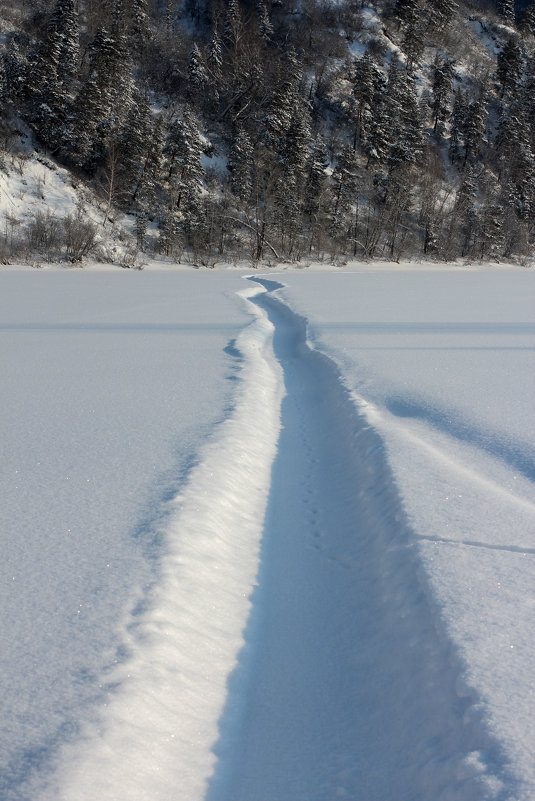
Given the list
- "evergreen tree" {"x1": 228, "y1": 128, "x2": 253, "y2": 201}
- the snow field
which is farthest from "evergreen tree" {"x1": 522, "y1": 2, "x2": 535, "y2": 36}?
the snow field

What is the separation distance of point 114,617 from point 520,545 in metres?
2.14

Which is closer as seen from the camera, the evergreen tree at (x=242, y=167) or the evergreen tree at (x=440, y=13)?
the evergreen tree at (x=242, y=167)

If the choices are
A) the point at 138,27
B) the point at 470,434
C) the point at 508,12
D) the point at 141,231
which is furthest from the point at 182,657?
the point at 508,12

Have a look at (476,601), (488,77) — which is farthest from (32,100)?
(488,77)

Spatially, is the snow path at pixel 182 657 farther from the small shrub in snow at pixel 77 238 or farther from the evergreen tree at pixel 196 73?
the evergreen tree at pixel 196 73

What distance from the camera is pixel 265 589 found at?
9.33ft

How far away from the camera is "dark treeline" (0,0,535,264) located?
3612 cm

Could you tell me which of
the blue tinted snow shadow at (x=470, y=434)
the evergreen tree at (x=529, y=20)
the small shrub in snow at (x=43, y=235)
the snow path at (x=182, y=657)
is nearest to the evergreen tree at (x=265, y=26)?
the evergreen tree at (x=529, y=20)

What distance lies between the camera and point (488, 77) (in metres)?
66.1

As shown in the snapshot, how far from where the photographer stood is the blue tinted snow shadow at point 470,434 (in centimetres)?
375

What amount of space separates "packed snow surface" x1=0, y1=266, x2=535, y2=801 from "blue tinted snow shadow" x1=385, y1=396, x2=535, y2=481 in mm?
25

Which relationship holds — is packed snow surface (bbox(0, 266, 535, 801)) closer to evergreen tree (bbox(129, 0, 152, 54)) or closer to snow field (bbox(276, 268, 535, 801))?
snow field (bbox(276, 268, 535, 801))

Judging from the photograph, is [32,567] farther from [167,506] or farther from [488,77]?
[488,77]

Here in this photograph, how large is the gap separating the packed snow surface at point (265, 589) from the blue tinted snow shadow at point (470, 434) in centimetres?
2
